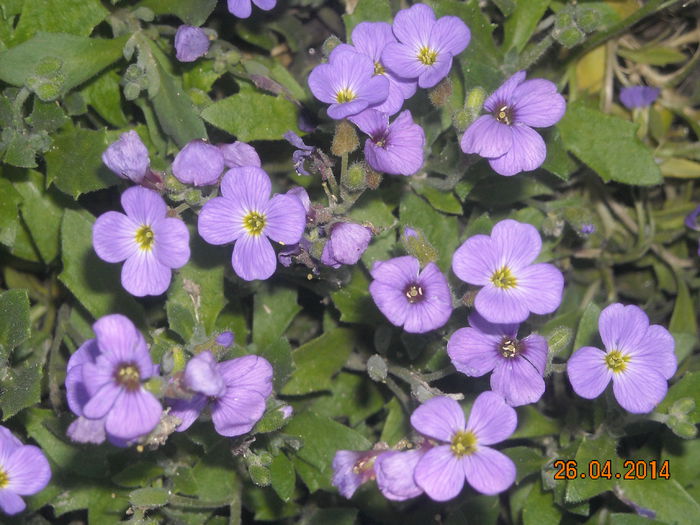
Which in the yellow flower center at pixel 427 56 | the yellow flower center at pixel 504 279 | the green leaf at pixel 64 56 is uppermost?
the yellow flower center at pixel 427 56

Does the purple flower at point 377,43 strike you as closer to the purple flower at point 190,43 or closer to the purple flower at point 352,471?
the purple flower at point 190,43

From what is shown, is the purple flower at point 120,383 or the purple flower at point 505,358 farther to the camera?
the purple flower at point 505,358

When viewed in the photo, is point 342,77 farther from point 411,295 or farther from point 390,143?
point 411,295

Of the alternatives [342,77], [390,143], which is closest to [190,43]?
[342,77]

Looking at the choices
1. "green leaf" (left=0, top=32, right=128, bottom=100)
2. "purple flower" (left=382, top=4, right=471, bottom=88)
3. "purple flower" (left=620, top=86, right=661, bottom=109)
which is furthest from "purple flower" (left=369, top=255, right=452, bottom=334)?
"purple flower" (left=620, top=86, right=661, bottom=109)

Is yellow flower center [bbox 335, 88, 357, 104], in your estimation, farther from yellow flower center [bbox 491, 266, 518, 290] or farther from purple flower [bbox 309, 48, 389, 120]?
yellow flower center [bbox 491, 266, 518, 290]

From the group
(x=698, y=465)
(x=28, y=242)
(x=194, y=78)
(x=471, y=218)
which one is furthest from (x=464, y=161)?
(x=28, y=242)

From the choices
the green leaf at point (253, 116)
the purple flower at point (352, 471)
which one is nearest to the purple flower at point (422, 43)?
the green leaf at point (253, 116)

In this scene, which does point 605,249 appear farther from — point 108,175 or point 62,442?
point 62,442
